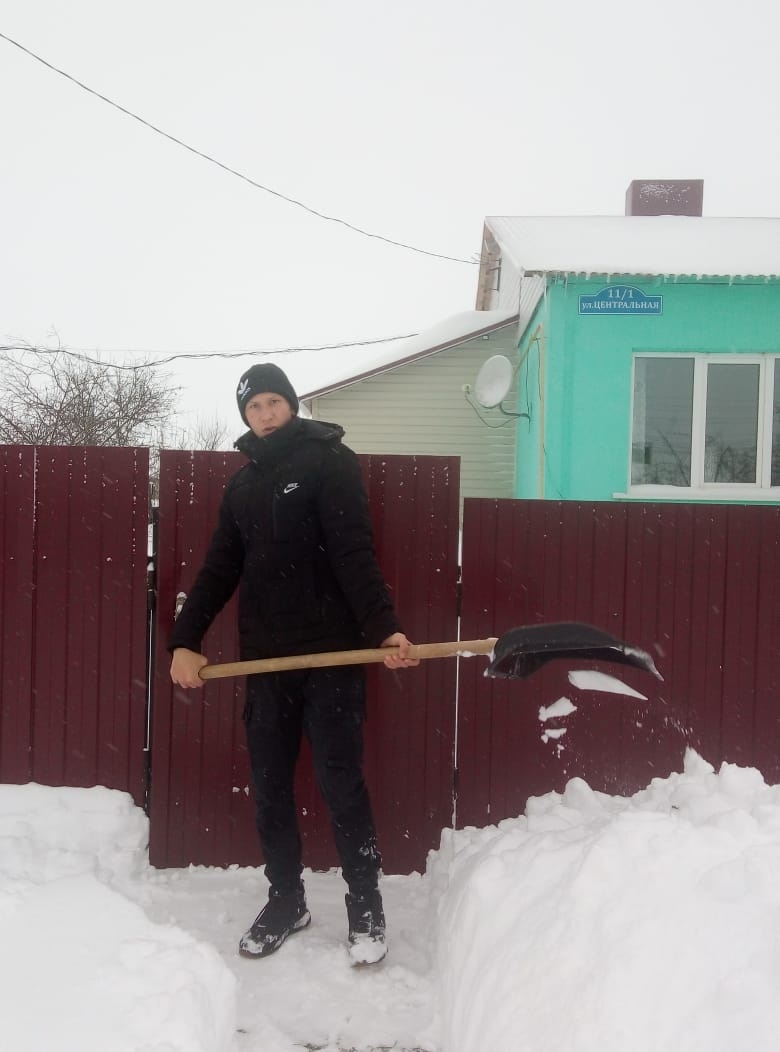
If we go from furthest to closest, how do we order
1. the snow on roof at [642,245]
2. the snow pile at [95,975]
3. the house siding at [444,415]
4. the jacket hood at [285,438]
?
the house siding at [444,415]
the snow on roof at [642,245]
the jacket hood at [285,438]
the snow pile at [95,975]

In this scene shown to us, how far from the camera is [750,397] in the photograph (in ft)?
27.3

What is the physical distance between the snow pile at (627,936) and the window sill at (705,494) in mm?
5681

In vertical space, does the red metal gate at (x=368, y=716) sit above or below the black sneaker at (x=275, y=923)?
above

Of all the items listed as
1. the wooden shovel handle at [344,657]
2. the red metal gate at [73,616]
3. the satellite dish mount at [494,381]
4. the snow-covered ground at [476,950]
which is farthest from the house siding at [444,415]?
the wooden shovel handle at [344,657]

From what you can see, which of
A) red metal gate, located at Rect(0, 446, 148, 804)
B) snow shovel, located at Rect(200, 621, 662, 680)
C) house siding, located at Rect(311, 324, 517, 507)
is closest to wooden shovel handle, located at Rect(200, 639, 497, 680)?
snow shovel, located at Rect(200, 621, 662, 680)

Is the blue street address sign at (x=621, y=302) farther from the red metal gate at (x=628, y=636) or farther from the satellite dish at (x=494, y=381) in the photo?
the red metal gate at (x=628, y=636)

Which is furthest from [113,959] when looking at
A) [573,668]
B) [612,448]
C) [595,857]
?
[612,448]

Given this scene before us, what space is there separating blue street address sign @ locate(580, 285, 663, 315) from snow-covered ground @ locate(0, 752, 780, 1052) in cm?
596

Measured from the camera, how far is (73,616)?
3.49 m

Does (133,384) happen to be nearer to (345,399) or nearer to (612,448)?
(345,399)

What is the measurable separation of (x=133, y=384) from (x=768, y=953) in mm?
25231

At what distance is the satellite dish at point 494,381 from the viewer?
9.59 metres

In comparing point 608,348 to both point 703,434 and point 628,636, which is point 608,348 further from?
point 628,636

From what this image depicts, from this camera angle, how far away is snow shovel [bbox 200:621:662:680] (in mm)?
2615
